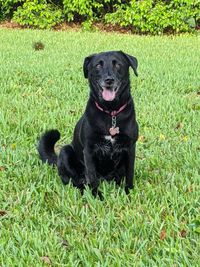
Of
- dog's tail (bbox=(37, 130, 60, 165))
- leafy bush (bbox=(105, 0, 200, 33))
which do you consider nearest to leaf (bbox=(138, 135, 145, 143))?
dog's tail (bbox=(37, 130, 60, 165))

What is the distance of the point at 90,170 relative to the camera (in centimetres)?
397

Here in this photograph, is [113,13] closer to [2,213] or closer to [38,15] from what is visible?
[38,15]

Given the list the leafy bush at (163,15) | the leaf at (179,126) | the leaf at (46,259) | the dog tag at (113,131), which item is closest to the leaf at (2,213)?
the leaf at (46,259)

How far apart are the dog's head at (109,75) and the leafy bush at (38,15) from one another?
1381 centimetres

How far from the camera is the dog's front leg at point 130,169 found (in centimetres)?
396

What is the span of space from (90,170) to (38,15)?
14393 millimetres

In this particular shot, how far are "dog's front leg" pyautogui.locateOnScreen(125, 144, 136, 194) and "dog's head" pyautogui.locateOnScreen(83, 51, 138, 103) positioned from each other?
16.5 inches

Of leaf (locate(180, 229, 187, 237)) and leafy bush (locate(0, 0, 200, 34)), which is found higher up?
leafy bush (locate(0, 0, 200, 34))

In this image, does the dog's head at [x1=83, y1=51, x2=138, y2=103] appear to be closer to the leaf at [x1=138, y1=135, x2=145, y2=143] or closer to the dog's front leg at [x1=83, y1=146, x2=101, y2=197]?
the dog's front leg at [x1=83, y1=146, x2=101, y2=197]

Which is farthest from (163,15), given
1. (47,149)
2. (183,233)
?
(183,233)

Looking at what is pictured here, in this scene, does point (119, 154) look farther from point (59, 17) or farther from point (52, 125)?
point (59, 17)

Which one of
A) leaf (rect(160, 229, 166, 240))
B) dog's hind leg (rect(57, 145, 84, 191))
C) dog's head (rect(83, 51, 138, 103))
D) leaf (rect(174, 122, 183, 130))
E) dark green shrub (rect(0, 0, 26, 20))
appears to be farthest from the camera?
dark green shrub (rect(0, 0, 26, 20))

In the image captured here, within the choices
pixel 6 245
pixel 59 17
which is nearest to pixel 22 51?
pixel 59 17

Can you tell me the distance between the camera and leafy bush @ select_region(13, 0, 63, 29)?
1736 centimetres
